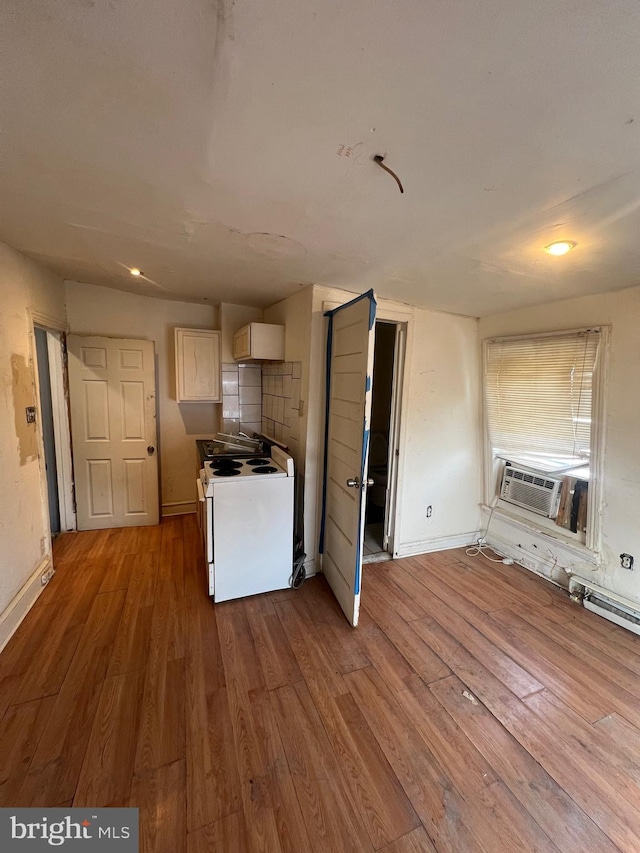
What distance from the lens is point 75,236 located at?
71.6 inches

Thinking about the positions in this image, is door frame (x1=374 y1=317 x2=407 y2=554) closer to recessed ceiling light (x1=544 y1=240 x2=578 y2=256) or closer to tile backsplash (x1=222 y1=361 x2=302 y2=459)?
tile backsplash (x1=222 y1=361 x2=302 y2=459)

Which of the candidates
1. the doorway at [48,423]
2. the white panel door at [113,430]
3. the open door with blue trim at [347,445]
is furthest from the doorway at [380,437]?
the doorway at [48,423]

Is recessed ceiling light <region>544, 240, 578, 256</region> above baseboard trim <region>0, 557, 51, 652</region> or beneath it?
above

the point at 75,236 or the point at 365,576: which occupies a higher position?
the point at 75,236

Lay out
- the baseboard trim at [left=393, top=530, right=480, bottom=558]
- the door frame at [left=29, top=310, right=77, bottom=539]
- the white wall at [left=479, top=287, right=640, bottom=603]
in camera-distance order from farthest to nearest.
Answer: the baseboard trim at [left=393, top=530, right=480, bottom=558], the door frame at [left=29, top=310, right=77, bottom=539], the white wall at [left=479, top=287, right=640, bottom=603]

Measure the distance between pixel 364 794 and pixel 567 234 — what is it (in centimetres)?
246

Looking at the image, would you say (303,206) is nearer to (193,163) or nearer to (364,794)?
(193,163)

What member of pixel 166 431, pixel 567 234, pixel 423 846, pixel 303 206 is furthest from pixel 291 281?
pixel 423 846

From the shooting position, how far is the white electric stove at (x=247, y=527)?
7.35 ft

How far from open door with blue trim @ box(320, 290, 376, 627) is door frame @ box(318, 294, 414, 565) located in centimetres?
21

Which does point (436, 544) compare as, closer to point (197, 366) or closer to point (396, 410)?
point (396, 410)

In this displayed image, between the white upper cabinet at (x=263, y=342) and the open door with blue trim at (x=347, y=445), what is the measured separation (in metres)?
0.63

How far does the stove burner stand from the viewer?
2528 mm
